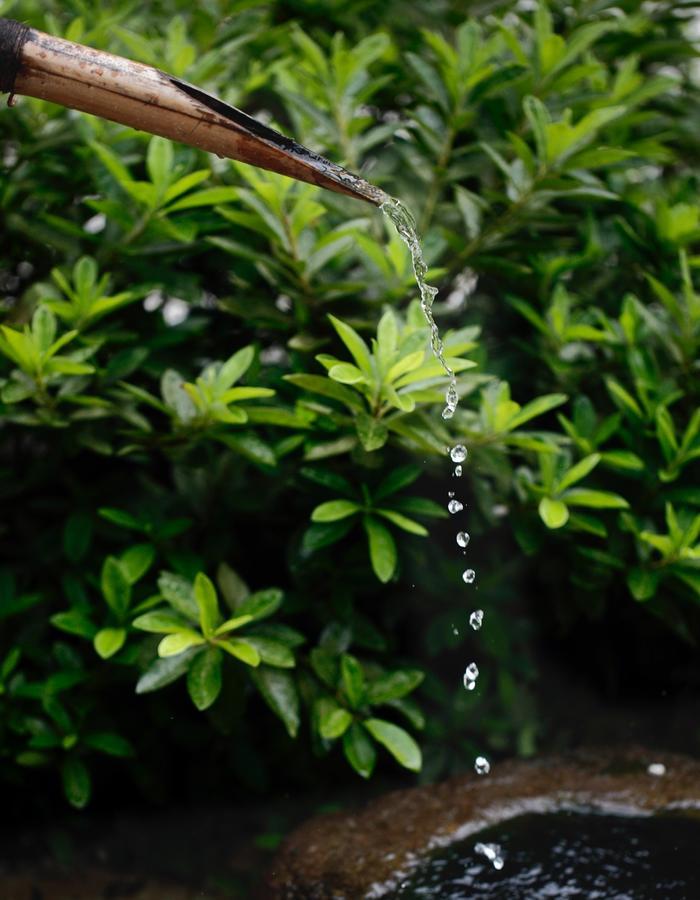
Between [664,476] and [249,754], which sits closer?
[664,476]

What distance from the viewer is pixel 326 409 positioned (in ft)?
7.24

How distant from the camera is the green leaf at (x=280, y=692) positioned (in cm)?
219

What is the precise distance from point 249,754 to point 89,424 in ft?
3.32

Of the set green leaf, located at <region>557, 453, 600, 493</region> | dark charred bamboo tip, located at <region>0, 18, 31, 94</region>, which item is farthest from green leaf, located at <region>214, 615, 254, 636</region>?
dark charred bamboo tip, located at <region>0, 18, 31, 94</region>

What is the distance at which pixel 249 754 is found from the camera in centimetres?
263

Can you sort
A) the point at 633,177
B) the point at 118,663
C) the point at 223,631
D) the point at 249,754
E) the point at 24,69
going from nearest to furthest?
the point at 24,69
the point at 223,631
the point at 118,663
the point at 249,754
the point at 633,177

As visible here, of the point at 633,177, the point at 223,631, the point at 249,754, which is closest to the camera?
the point at 223,631

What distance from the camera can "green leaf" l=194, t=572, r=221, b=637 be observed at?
2.07 m

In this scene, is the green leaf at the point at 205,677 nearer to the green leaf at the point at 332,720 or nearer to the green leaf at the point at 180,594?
the green leaf at the point at 180,594

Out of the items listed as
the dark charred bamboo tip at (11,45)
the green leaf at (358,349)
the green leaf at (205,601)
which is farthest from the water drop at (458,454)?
the dark charred bamboo tip at (11,45)

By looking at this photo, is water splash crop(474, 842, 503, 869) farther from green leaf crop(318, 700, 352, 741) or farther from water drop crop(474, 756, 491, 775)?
green leaf crop(318, 700, 352, 741)

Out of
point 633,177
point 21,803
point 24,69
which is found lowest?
point 21,803

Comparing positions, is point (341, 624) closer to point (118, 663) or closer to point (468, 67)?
point (118, 663)

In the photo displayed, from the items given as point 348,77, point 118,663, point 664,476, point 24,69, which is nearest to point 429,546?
point 664,476
